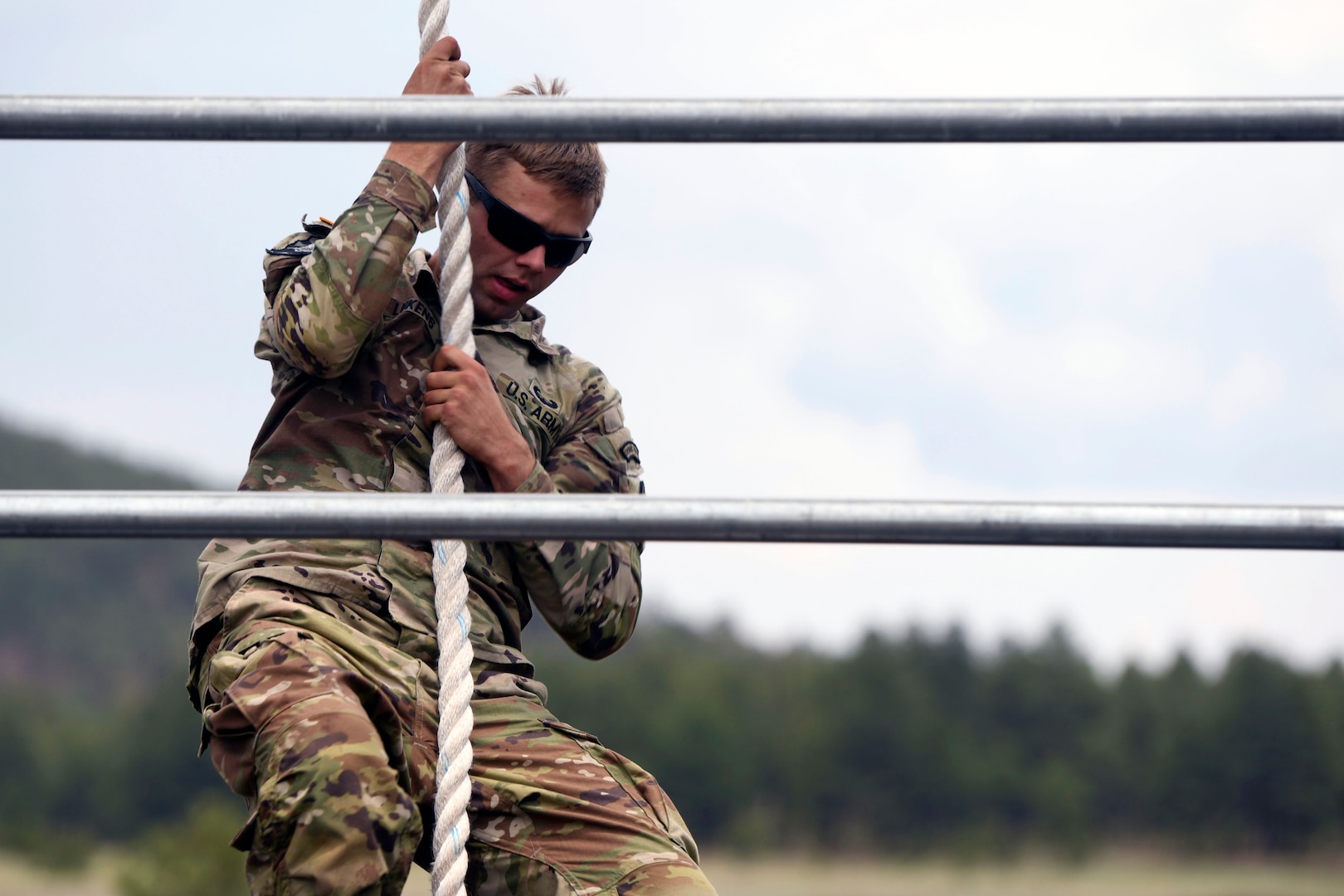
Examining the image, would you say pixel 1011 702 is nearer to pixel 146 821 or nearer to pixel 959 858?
pixel 959 858

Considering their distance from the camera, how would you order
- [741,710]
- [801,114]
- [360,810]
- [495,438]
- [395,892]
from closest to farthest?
[801,114], [360,810], [395,892], [495,438], [741,710]

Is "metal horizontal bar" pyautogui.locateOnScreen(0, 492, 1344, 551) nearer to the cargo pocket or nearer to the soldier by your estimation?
the soldier

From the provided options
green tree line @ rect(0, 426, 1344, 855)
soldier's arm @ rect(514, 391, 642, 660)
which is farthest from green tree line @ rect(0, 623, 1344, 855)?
soldier's arm @ rect(514, 391, 642, 660)

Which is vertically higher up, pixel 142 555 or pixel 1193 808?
pixel 142 555

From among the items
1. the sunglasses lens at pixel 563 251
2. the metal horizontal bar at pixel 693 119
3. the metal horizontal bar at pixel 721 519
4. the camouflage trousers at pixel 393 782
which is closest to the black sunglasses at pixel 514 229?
the sunglasses lens at pixel 563 251

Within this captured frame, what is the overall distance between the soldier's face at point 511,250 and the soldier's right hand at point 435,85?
0.20m

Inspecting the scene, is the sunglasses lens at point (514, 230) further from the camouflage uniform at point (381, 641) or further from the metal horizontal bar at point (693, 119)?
the metal horizontal bar at point (693, 119)

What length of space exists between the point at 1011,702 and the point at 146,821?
2096cm

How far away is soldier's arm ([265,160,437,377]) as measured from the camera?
Answer: 1.74 metres

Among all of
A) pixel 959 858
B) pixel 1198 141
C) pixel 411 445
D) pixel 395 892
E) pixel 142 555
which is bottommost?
pixel 959 858

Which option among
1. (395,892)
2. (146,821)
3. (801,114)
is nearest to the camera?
(801,114)

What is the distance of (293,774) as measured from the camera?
1.46 meters

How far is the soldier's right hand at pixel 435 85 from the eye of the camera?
1.77 meters

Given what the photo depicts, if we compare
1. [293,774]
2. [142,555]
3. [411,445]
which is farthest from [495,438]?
[142,555]
